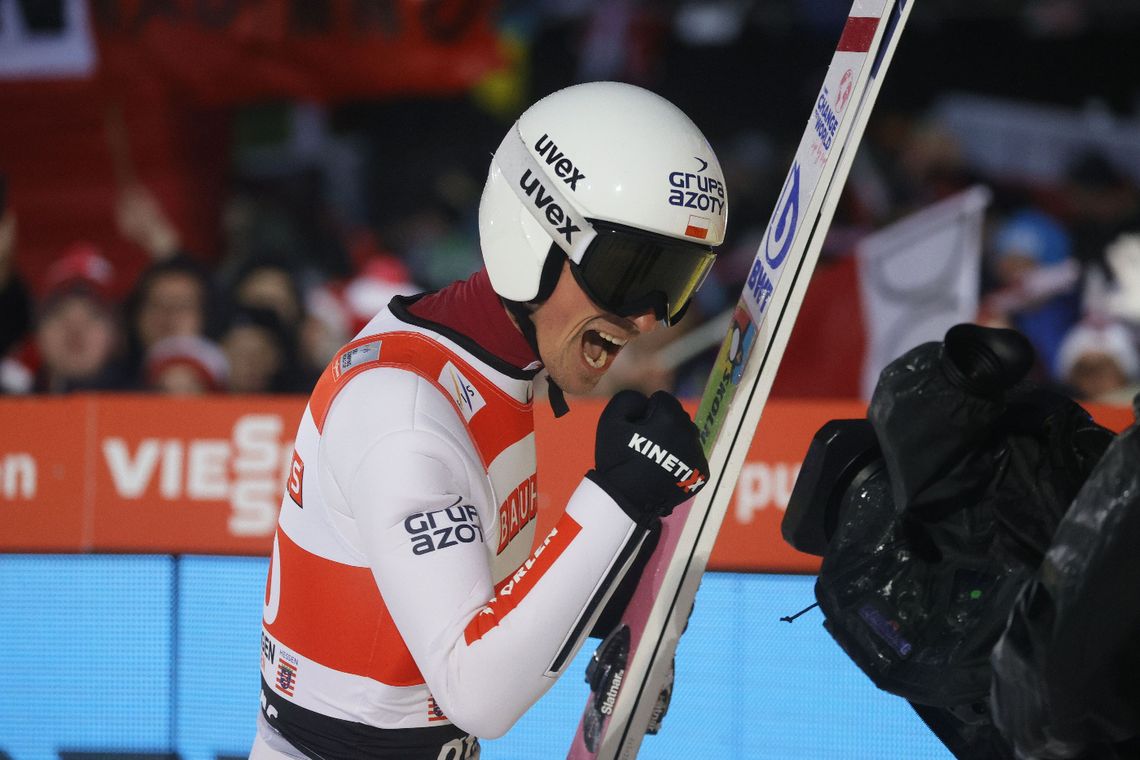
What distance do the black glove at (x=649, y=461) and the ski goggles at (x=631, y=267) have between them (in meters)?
0.24

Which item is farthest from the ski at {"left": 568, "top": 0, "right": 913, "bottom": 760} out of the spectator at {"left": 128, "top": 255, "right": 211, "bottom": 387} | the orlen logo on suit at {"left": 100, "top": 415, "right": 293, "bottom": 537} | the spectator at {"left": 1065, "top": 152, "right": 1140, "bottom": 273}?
the spectator at {"left": 1065, "top": 152, "right": 1140, "bottom": 273}

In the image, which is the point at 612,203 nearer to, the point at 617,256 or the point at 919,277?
the point at 617,256

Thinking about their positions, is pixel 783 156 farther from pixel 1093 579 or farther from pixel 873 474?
pixel 1093 579

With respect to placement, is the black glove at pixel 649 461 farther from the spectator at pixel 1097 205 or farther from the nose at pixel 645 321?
the spectator at pixel 1097 205

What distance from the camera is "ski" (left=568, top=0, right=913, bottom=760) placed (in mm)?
2225

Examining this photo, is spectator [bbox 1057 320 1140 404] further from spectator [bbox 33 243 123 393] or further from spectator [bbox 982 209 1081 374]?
spectator [bbox 33 243 123 393]

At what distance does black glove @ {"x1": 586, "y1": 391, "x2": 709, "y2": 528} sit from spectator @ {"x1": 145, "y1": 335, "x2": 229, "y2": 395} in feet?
13.7

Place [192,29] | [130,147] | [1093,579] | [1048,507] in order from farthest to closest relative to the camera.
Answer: [130,147], [192,29], [1048,507], [1093,579]

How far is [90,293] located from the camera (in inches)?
247

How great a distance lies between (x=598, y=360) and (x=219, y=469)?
2.71m

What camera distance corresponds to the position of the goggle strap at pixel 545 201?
2.19 m

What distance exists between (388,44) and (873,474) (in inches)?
237

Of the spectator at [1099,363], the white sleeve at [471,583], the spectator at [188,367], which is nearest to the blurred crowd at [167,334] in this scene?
the spectator at [188,367]

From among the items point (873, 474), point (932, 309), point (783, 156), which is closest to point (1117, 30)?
point (783, 156)
